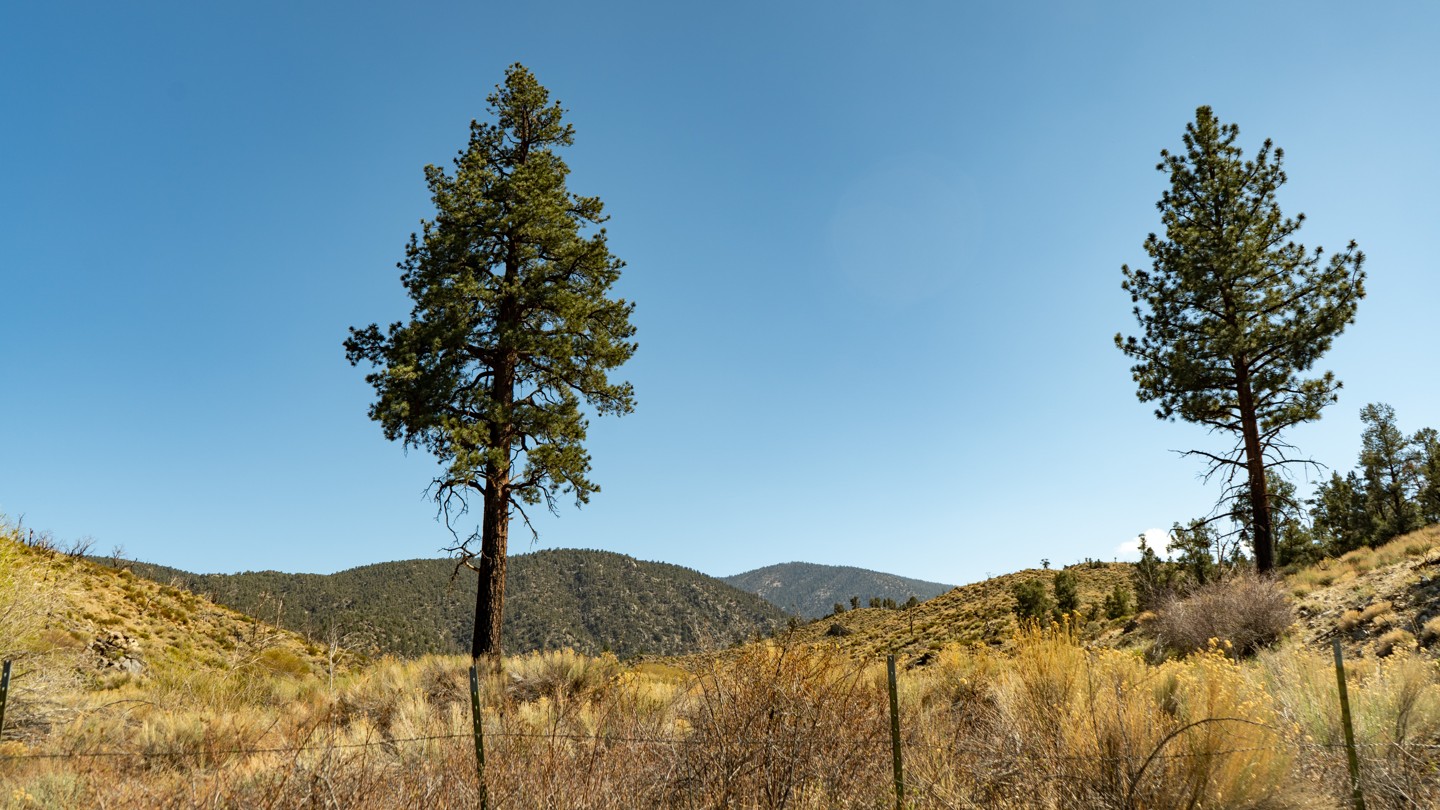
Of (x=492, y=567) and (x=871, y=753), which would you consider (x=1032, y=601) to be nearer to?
(x=492, y=567)

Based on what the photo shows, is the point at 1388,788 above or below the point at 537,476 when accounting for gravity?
below

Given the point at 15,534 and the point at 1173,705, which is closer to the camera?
the point at 1173,705

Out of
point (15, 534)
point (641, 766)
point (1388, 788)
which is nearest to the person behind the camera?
point (1388, 788)

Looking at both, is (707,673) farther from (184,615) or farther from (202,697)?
(184,615)

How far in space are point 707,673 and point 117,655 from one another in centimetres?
2256

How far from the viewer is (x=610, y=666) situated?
13.0 meters

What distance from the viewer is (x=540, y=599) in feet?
445

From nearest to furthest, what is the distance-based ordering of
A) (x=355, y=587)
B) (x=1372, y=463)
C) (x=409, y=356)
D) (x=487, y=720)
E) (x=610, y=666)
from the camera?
1. (x=487, y=720)
2. (x=610, y=666)
3. (x=409, y=356)
4. (x=1372, y=463)
5. (x=355, y=587)

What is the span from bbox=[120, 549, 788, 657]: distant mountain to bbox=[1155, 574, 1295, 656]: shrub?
84655 mm

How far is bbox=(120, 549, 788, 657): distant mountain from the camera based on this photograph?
108m

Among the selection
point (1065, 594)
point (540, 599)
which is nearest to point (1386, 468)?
point (1065, 594)

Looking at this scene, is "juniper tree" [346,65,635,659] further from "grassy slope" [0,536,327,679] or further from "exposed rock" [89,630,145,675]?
"exposed rock" [89,630,145,675]

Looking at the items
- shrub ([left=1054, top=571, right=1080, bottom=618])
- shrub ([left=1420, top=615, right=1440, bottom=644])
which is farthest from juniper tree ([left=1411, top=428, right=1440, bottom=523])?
shrub ([left=1420, top=615, right=1440, bottom=644])

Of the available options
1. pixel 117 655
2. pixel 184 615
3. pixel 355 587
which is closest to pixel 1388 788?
pixel 117 655
